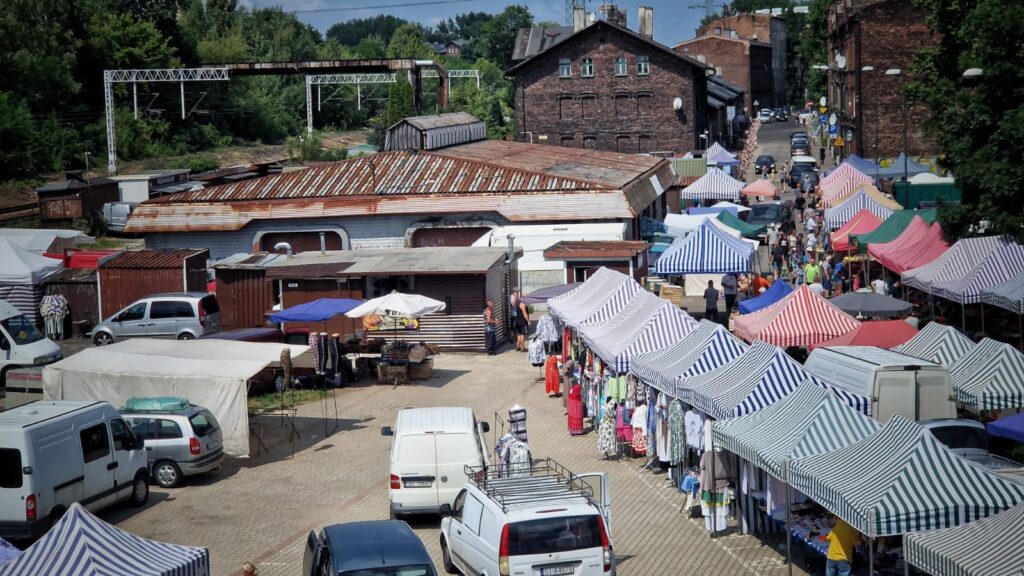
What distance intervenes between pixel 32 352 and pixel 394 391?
9558mm

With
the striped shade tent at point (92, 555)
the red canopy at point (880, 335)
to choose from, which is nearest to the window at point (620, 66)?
the red canopy at point (880, 335)

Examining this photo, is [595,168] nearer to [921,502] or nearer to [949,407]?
[949,407]

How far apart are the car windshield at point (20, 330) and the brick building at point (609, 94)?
45256mm

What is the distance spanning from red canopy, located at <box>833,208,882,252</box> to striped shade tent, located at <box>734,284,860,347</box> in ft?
44.1

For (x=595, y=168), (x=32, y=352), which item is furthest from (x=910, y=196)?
(x=32, y=352)

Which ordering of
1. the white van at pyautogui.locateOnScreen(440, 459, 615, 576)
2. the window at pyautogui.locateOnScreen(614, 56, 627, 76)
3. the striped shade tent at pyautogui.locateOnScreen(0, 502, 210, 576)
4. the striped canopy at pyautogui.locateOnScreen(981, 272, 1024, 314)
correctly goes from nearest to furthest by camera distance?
1. the striped shade tent at pyautogui.locateOnScreen(0, 502, 210, 576)
2. the white van at pyautogui.locateOnScreen(440, 459, 615, 576)
3. the striped canopy at pyautogui.locateOnScreen(981, 272, 1024, 314)
4. the window at pyautogui.locateOnScreen(614, 56, 627, 76)

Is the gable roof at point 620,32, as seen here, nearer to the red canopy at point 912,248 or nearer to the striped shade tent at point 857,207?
the striped shade tent at point 857,207

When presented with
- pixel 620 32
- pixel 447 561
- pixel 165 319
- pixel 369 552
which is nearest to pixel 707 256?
pixel 165 319

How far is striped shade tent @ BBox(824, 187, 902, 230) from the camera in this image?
39.6 metres

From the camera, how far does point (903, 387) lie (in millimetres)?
18359

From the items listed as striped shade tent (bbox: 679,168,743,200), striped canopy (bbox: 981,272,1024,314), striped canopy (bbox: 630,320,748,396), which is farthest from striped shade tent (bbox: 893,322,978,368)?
striped shade tent (bbox: 679,168,743,200)

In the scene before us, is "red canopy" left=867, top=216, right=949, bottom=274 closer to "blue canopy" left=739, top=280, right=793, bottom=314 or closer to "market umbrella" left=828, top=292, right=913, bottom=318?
"market umbrella" left=828, top=292, right=913, bottom=318

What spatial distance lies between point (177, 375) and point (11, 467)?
538cm

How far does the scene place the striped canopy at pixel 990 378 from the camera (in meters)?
18.3
